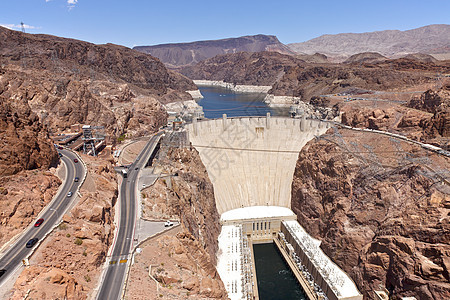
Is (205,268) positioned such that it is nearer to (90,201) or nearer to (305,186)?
(90,201)

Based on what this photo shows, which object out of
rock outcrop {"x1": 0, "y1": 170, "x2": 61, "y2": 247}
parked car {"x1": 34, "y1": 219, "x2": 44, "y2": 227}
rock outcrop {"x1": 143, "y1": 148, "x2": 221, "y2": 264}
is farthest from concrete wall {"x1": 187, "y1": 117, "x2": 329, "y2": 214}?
parked car {"x1": 34, "y1": 219, "x2": 44, "y2": 227}

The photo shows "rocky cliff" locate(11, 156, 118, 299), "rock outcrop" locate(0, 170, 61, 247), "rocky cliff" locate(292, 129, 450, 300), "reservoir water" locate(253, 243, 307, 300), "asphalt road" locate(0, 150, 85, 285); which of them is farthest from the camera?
"reservoir water" locate(253, 243, 307, 300)

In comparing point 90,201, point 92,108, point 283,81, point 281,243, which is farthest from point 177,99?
point 90,201

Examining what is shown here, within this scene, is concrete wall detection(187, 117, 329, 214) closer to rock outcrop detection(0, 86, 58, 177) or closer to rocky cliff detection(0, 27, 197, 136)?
rocky cliff detection(0, 27, 197, 136)

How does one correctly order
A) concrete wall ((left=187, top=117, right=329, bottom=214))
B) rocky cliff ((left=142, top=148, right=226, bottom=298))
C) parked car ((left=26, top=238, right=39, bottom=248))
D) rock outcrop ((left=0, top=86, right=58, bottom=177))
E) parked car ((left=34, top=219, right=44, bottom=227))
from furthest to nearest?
concrete wall ((left=187, top=117, right=329, bottom=214)), rocky cliff ((left=142, top=148, right=226, bottom=298)), rock outcrop ((left=0, top=86, right=58, bottom=177)), parked car ((left=34, top=219, right=44, bottom=227)), parked car ((left=26, top=238, right=39, bottom=248))

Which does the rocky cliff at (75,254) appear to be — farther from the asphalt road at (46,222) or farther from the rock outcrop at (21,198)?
the rock outcrop at (21,198)

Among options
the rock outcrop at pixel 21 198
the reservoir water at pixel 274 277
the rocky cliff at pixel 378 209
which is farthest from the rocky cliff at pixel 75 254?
the rocky cliff at pixel 378 209

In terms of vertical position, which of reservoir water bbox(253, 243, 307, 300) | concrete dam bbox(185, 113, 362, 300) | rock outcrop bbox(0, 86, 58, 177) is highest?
rock outcrop bbox(0, 86, 58, 177)

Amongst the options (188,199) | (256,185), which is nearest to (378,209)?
(256,185)
